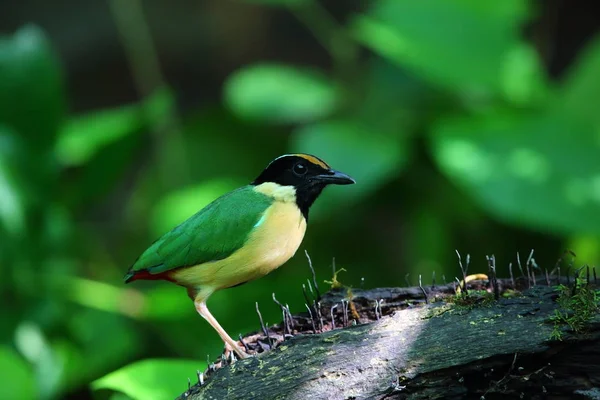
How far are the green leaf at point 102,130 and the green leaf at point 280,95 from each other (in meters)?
0.40

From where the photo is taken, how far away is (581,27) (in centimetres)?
593

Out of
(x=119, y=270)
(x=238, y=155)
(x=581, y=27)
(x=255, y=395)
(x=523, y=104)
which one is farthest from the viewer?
(x=581, y=27)

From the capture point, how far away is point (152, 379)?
208cm

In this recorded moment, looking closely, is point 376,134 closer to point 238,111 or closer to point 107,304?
point 238,111

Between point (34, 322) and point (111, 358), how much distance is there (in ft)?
1.33

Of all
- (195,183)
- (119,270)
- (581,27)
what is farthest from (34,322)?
(581,27)

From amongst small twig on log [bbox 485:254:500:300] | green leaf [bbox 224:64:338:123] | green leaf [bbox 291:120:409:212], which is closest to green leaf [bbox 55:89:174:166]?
green leaf [bbox 224:64:338:123]

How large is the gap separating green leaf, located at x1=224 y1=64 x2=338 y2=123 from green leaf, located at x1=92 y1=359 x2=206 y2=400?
2124mm

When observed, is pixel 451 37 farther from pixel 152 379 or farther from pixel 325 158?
pixel 152 379

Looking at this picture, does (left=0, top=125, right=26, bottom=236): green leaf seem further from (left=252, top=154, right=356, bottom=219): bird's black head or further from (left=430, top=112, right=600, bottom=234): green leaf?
(left=252, top=154, right=356, bottom=219): bird's black head

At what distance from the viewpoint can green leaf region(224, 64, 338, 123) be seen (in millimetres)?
4125

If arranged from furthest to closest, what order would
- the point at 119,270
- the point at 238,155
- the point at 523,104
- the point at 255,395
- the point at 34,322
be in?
the point at 238,155 → the point at 119,270 → the point at 523,104 → the point at 34,322 → the point at 255,395

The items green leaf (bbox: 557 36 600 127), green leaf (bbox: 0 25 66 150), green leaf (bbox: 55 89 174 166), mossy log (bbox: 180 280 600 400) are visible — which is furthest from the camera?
green leaf (bbox: 557 36 600 127)

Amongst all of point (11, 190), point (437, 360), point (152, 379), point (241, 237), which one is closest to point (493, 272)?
point (437, 360)
